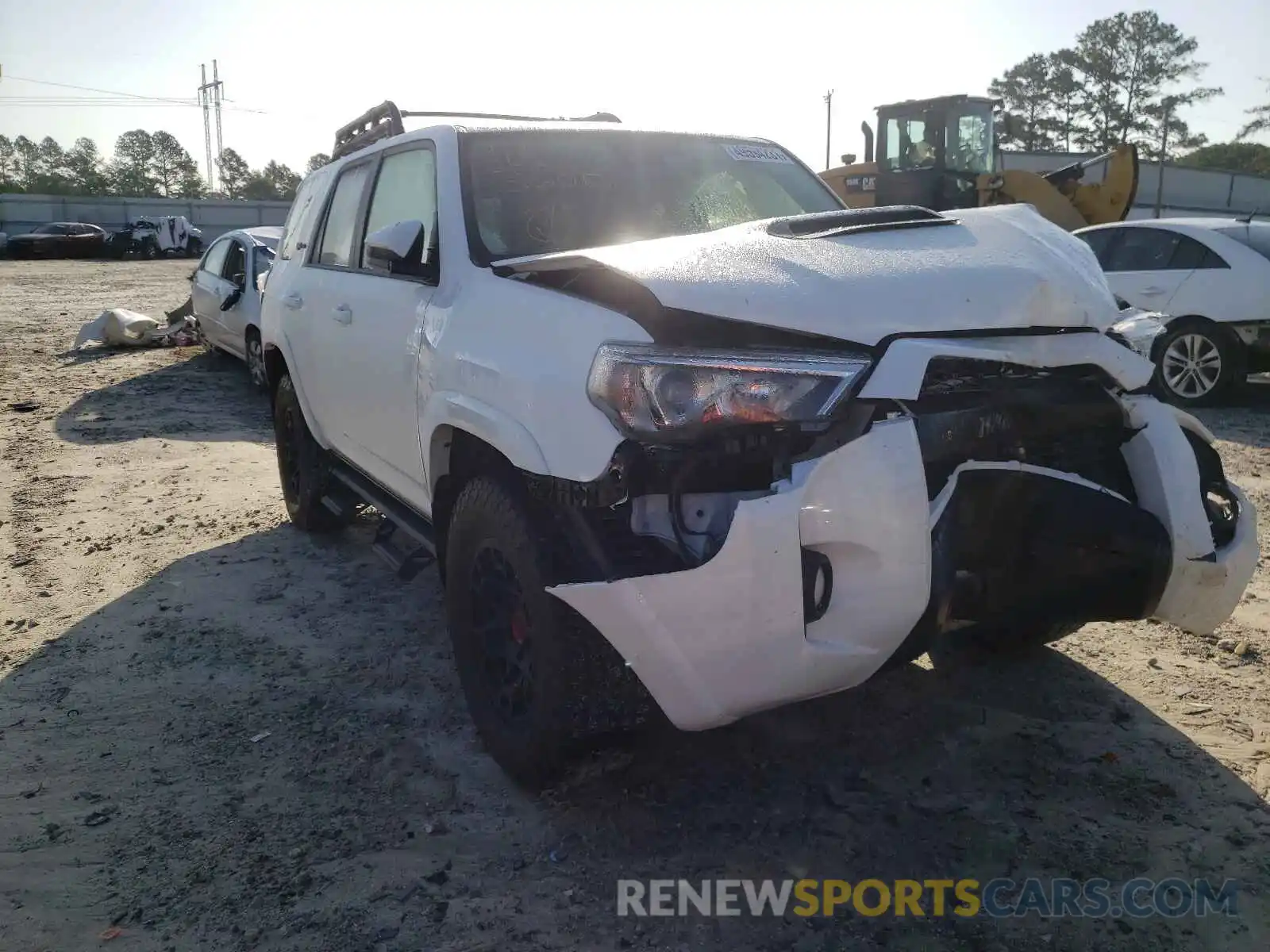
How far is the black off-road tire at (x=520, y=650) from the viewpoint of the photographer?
8.16ft

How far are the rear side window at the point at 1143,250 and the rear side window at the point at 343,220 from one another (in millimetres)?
7443

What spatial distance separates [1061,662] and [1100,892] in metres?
1.38

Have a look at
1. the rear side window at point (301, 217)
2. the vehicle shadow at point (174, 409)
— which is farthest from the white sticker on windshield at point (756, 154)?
the vehicle shadow at point (174, 409)

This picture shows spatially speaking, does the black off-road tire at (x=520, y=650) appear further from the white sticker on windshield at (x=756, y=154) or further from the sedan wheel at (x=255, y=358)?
the sedan wheel at (x=255, y=358)

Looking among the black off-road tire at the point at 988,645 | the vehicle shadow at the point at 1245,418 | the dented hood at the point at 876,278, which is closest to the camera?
the dented hood at the point at 876,278

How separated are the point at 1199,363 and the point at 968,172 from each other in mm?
6839

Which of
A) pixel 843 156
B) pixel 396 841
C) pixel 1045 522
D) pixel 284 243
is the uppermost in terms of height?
pixel 843 156

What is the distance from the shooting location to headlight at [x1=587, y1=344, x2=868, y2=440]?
2225 millimetres

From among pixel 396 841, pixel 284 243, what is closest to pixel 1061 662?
pixel 396 841

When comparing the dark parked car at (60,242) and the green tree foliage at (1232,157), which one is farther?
the green tree foliage at (1232,157)

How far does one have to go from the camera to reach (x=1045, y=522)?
95.0 inches

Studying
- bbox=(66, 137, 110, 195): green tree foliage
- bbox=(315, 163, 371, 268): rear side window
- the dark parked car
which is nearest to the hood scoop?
bbox=(315, 163, 371, 268): rear side window

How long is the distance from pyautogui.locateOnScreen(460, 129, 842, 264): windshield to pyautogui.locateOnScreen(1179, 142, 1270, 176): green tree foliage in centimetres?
5716

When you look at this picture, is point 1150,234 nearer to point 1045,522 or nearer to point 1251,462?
point 1251,462
